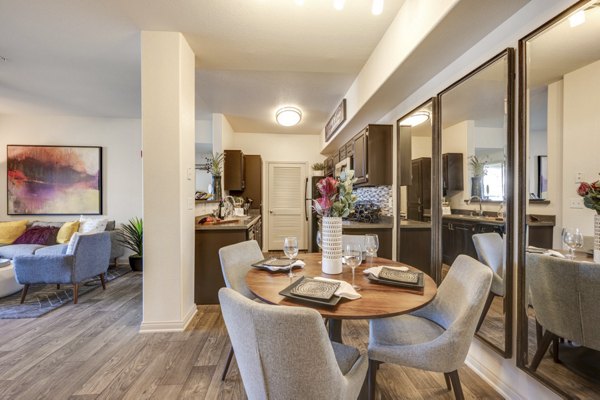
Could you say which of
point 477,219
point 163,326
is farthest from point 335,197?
point 163,326

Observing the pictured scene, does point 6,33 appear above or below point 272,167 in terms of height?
above

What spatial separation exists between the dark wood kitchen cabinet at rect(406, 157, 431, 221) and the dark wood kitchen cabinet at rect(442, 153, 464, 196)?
0.78 feet

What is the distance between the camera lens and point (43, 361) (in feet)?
6.33

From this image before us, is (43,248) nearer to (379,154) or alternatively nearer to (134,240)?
(134,240)

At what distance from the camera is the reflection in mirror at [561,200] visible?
1.13 metres

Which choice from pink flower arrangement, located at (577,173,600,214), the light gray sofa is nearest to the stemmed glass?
pink flower arrangement, located at (577,173,600,214)

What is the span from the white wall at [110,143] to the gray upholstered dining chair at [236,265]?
3708 mm

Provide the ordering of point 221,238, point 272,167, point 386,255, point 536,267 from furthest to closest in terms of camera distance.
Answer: point 272,167 < point 386,255 < point 221,238 < point 536,267

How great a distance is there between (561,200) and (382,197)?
2.28 metres

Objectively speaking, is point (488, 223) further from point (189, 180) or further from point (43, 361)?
point (43, 361)

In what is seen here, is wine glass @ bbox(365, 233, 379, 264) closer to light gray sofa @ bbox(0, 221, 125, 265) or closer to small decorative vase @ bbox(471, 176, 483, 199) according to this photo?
small decorative vase @ bbox(471, 176, 483, 199)

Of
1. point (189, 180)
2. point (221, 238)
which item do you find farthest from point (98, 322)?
point (189, 180)

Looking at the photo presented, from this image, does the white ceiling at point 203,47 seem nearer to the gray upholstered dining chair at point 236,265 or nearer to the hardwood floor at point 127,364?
the gray upholstered dining chair at point 236,265

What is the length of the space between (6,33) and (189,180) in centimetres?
202
